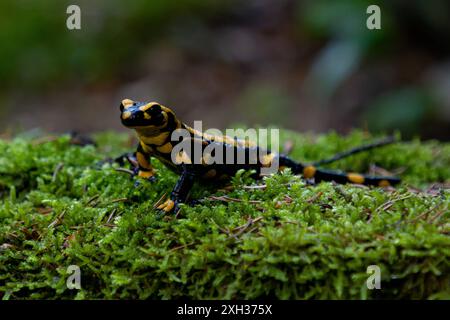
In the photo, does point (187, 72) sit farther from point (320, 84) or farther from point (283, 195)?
point (283, 195)

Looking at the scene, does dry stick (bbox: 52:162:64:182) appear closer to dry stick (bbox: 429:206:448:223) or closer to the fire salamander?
the fire salamander

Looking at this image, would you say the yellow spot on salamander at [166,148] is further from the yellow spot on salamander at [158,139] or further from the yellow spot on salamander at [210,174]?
the yellow spot on salamander at [210,174]

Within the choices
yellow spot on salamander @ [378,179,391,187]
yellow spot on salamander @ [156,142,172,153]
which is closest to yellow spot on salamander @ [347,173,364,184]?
yellow spot on salamander @ [378,179,391,187]

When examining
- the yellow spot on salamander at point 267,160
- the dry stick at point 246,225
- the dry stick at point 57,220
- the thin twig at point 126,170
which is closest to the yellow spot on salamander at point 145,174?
the thin twig at point 126,170

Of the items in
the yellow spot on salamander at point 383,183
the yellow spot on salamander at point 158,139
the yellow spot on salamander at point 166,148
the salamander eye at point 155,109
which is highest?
the salamander eye at point 155,109

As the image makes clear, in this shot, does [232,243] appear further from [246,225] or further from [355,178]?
[355,178]
